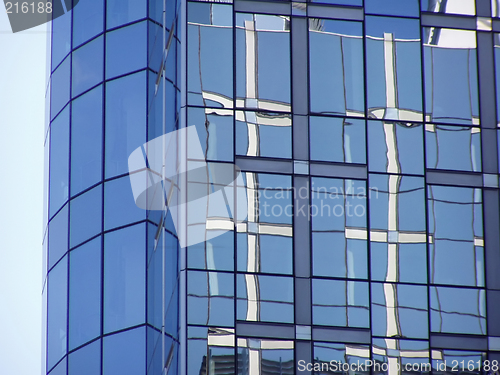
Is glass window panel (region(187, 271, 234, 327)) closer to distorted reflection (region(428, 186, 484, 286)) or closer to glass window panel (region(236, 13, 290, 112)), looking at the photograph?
glass window panel (region(236, 13, 290, 112))

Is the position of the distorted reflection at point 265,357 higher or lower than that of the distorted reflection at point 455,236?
lower

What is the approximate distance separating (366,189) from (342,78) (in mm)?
3415

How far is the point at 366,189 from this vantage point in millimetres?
21922

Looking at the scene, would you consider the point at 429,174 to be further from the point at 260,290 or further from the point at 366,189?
the point at 260,290

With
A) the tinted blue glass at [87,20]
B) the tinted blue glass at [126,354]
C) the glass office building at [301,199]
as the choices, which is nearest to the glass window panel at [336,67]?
the glass office building at [301,199]

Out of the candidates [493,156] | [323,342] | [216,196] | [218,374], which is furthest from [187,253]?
[493,156]

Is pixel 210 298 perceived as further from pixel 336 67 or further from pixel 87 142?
pixel 87 142

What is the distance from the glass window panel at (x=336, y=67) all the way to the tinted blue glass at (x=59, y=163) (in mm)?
8971

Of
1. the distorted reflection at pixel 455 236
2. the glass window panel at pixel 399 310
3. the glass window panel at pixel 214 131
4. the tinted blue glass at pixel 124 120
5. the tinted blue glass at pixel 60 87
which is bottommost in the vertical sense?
the glass window panel at pixel 399 310

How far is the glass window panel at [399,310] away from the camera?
68.8ft

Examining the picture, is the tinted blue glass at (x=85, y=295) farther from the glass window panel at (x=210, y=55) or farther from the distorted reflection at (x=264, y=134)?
the glass window panel at (x=210, y=55)

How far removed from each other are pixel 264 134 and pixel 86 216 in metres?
6.69

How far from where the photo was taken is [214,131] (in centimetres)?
2092

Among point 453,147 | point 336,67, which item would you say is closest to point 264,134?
point 336,67
